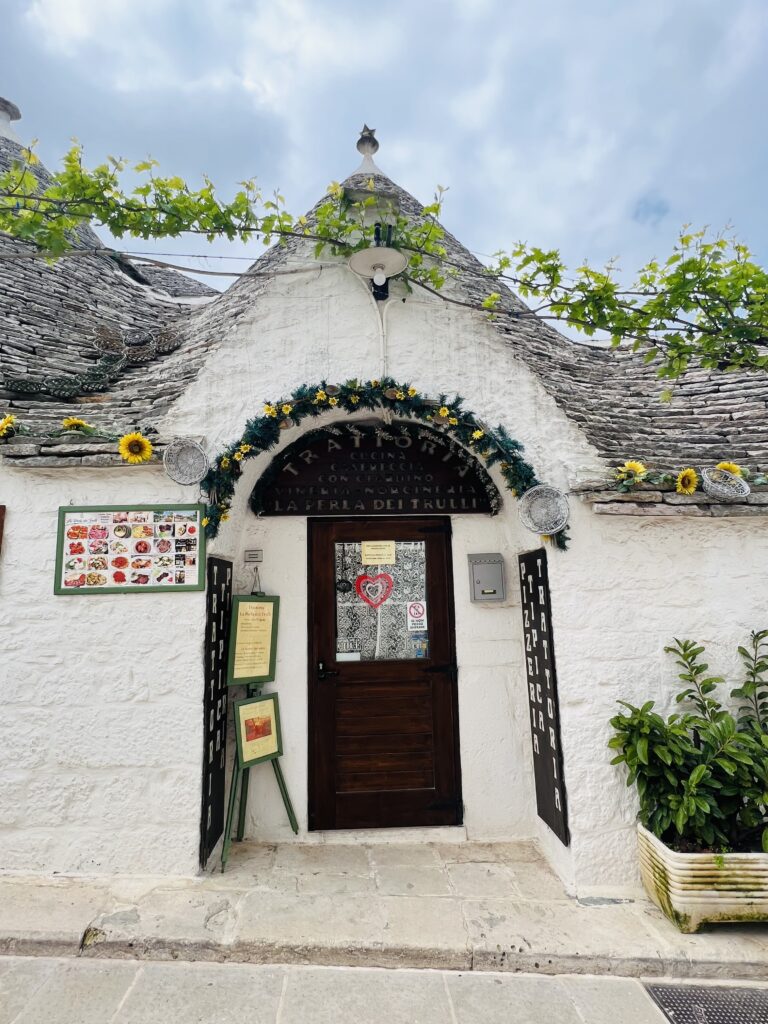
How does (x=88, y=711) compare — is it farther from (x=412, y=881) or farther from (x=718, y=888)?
(x=718, y=888)

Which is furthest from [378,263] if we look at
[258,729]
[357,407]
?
[258,729]

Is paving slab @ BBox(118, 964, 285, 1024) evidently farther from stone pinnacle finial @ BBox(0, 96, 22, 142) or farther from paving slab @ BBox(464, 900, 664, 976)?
stone pinnacle finial @ BBox(0, 96, 22, 142)

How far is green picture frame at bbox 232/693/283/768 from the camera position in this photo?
3686 mm

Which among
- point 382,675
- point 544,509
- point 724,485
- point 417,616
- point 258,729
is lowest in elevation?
point 258,729

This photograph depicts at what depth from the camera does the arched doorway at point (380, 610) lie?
13.2ft

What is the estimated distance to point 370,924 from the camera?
9.64 ft

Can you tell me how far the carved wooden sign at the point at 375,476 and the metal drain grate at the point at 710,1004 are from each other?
2.91 meters

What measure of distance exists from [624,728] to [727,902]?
950mm

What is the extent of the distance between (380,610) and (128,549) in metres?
1.88

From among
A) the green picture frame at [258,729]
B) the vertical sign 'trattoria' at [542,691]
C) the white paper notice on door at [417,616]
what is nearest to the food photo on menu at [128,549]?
the green picture frame at [258,729]

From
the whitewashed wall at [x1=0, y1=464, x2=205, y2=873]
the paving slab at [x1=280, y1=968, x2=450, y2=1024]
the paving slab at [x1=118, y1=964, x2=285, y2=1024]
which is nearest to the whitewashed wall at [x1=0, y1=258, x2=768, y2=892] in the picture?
the whitewashed wall at [x1=0, y1=464, x2=205, y2=873]

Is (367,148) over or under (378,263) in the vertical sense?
over

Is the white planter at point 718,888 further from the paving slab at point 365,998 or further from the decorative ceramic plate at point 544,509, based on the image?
the decorative ceramic plate at point 544,509

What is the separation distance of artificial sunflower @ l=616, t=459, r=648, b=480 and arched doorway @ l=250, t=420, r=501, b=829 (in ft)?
3.05
